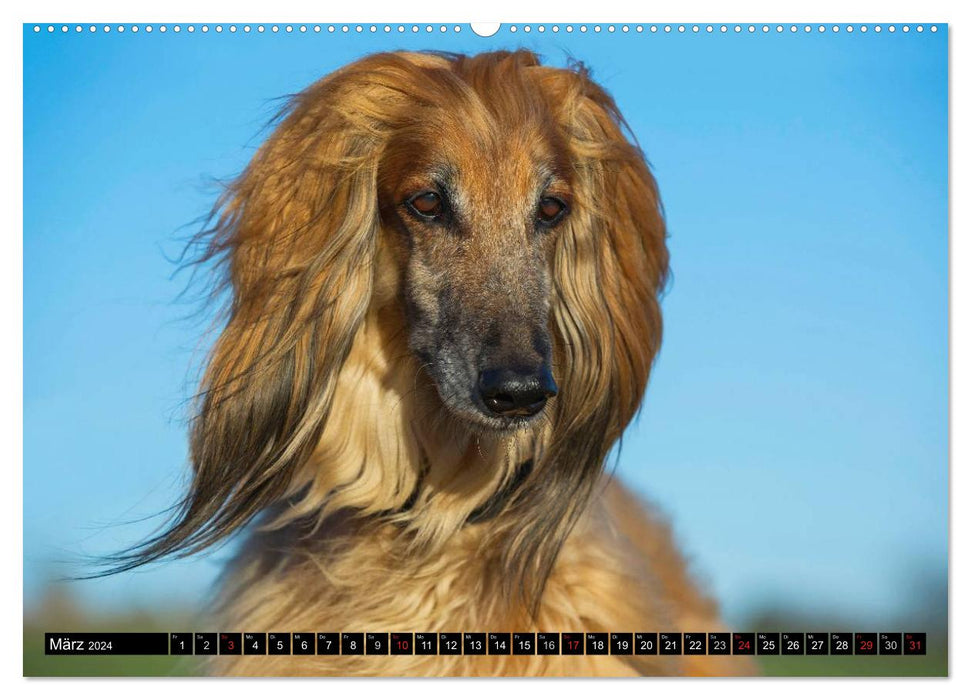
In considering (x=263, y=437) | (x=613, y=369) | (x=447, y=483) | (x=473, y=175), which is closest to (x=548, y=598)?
(x=447, y=483)

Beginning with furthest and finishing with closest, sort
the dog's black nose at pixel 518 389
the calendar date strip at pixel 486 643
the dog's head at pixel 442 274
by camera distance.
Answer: the calendar date strip at pixel 486 643 < the dog's head at pixel 442 274 < the dog's black nose at pixel 518 389

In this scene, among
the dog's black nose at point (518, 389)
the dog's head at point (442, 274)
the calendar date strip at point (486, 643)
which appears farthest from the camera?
the calendar date strip at point (486, 643)

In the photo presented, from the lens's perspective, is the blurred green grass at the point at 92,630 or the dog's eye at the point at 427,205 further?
the blurred green grass at the point at 92,630

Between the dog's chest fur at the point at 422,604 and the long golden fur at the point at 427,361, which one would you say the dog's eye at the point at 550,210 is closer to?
the long golden fur at the point at 427,361

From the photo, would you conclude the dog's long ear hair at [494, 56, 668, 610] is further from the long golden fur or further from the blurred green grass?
the blurred green grass

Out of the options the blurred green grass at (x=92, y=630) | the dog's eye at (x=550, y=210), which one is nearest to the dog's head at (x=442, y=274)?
the dog's eye at (x=550, y=210)

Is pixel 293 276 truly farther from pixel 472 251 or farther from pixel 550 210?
pixel 550 210

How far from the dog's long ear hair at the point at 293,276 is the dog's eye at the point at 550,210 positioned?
314 mm

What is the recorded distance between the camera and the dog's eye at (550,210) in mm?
2580

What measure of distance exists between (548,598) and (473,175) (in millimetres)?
851

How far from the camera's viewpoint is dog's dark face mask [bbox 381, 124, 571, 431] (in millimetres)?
2471

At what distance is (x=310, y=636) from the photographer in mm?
2676

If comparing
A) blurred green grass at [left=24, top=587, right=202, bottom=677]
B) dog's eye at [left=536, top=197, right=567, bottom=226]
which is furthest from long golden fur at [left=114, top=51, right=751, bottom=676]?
blurred green grass at [left=24, top=587, right=202, bottom=677]

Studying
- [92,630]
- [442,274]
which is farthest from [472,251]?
[92,630]
